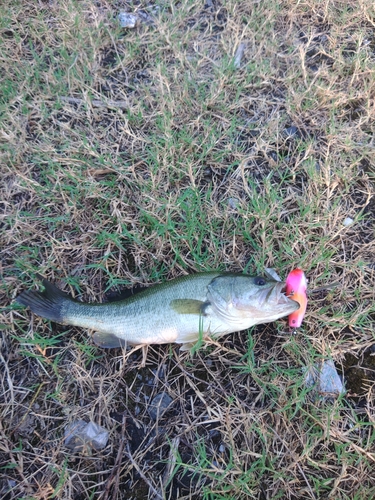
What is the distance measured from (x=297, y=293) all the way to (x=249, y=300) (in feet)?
1.24

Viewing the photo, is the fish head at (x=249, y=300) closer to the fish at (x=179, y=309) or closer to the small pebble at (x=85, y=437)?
the fish at (x=179, y=309)

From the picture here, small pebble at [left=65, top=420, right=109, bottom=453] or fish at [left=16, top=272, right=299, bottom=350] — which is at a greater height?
fish at [left=16, top=272, right=299, bottom=350]

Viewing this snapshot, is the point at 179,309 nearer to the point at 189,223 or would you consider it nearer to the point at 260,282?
the point at 260,282

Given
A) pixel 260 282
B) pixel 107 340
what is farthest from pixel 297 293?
pixel 107 340

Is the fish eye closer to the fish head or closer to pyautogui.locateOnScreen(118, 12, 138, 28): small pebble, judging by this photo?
the fish head

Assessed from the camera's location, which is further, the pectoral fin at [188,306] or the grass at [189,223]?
the pectoral fin at [188,306]

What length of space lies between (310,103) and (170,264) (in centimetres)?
219

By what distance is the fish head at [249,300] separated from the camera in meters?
2.59

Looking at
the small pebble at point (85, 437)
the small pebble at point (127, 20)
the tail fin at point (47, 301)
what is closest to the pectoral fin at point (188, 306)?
the tail fin at point (47, 301)

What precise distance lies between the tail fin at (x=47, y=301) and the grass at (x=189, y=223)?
221mm

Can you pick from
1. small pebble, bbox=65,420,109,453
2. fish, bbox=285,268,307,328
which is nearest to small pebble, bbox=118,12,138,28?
fish, bbox=285,268,307,328

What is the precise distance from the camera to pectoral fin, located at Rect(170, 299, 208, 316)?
2668 mm

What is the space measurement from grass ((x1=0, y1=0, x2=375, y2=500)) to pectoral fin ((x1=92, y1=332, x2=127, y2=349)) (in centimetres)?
12

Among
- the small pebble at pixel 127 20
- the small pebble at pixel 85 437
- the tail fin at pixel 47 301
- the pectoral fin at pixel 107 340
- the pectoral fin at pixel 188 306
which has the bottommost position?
the small pebble at pixel 85 437
